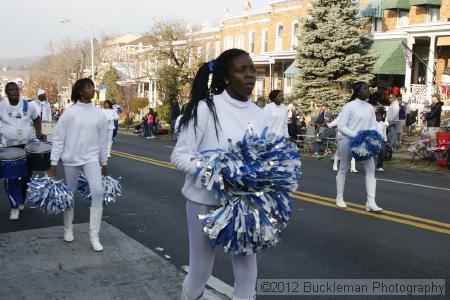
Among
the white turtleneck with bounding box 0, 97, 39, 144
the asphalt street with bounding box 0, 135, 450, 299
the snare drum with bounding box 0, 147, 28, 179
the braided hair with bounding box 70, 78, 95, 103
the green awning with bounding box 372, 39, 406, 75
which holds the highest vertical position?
the green awning with bounding box 372, 39, 406, 75

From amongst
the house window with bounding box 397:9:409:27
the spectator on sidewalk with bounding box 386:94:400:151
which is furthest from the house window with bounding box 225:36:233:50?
the spectator on sidewalk with bounding box 386:94:400:151

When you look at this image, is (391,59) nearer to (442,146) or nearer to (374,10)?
(374,10)

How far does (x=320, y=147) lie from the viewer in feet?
60.5

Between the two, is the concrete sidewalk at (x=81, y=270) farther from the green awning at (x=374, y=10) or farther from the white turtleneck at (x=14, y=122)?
the green awning at (x=374, y=10)

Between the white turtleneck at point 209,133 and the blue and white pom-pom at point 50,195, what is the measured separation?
9.22 feet

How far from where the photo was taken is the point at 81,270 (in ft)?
16.3

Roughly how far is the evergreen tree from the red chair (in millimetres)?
10600

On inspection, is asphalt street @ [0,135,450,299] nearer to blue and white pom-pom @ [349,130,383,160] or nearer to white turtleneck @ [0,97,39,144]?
blue and white pom-pom @ [349,130,383,160]

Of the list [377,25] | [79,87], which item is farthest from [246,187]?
[377,25]

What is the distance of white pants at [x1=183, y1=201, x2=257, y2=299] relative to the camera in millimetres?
3154

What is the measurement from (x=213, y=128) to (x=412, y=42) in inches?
937

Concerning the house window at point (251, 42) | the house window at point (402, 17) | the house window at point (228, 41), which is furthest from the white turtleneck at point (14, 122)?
the house window at point (228, 41)

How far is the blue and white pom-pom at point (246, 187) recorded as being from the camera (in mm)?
2918

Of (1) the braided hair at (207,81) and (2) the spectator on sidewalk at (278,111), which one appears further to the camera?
(2) the spectator on sidewalk at (278,111)
